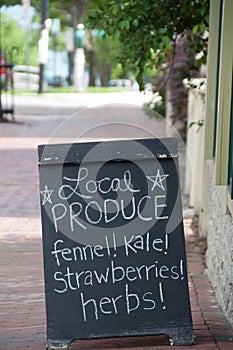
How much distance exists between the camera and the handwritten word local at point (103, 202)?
530 centimetres

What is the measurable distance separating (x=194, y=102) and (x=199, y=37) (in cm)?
141

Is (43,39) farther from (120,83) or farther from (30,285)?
(120,83)

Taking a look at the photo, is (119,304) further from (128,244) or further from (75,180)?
(75,180)

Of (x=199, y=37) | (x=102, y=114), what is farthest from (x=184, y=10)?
(x=102, y=114)

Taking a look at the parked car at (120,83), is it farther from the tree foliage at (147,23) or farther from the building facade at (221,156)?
the building facade at (221,156)

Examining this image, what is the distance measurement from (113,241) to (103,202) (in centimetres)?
23

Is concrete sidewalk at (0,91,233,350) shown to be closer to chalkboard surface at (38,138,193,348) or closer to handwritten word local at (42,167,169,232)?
chalkboard surface at (38,138,193,348)

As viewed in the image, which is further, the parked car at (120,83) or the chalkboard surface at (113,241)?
the parked car at (120,83)

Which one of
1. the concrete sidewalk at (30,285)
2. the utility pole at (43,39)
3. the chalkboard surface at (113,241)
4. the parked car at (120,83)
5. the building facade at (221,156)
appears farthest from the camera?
the parked car at (120,83)

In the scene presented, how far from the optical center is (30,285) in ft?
24.9

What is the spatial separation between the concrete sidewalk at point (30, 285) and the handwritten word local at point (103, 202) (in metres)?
0.77

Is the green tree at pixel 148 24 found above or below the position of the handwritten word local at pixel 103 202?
above

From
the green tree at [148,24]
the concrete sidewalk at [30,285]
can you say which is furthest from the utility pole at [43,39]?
the green tree at [148,24]

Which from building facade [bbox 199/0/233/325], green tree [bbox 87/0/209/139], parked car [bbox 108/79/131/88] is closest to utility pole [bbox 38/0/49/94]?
green tree [bbox 87/0/209/139]
